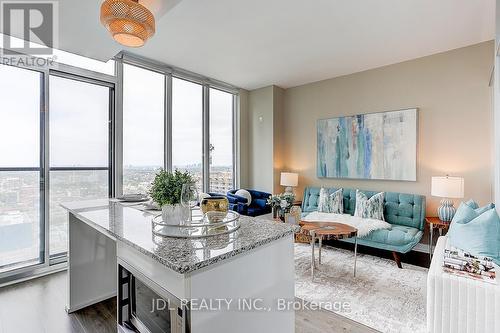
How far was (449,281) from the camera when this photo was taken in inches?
65.6

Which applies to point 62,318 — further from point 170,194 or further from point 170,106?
point 170,106

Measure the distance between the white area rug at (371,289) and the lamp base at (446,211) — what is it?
2.33 feet

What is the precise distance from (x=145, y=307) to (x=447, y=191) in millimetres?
3553

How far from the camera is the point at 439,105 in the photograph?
371 cm

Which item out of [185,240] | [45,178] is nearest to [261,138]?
[45,178]

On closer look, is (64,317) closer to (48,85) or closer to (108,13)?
(108,13)

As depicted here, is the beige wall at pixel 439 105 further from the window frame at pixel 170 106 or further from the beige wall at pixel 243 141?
the window frame at pixel 170 106

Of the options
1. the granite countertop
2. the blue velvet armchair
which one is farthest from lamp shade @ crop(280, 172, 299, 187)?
the granite countertop

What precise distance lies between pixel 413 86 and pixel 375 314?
332 cm

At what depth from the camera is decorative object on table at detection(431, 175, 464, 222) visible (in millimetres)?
3168

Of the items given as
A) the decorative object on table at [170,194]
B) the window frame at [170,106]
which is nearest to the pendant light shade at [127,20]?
the decorative object on table at [170,194]

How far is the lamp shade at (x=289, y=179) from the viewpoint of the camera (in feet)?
16.3

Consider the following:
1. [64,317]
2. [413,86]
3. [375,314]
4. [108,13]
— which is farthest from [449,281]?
[413,86]

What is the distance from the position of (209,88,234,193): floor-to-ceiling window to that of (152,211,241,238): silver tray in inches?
143
